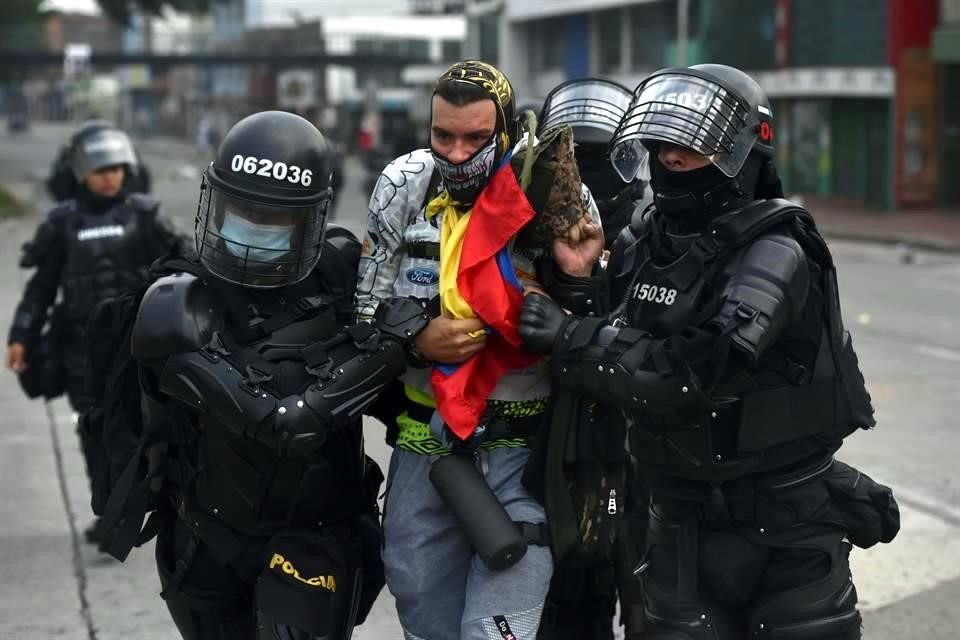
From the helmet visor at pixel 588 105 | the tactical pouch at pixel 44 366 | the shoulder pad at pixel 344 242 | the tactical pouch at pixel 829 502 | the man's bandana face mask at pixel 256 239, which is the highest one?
the helmet visor at pixel 588 105

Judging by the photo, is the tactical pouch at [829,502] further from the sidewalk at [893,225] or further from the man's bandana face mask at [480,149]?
the sidewalk at [893,225]

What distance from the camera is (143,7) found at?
43.5 meters

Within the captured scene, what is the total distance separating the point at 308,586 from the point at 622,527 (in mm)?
812

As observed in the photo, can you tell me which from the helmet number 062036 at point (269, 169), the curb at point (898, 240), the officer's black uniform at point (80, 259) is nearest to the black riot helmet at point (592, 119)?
the helmet number 062036 at point (269, 169)

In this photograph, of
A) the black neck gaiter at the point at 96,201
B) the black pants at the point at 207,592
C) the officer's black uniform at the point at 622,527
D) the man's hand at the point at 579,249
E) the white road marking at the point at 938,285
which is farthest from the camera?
the white road marking at the point at 938,285

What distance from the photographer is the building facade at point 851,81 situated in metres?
25.6

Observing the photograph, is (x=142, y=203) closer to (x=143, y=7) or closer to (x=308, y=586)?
(x=308, y=586)

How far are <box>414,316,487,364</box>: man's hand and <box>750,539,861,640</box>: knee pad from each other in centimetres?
91

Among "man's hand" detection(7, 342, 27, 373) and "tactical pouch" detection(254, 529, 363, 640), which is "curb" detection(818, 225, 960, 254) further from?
"tactical pouch" detection(254, 529, 363, 640)

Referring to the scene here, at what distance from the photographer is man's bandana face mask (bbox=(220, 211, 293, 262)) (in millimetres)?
3291

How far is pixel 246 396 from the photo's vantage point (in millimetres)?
3152

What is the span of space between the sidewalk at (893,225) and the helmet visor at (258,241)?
1749 cm

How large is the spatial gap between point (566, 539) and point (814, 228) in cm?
93

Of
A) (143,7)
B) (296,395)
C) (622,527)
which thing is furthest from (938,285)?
(143,7)
